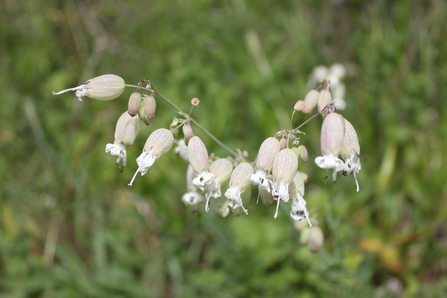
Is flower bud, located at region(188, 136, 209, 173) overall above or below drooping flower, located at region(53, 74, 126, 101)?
below

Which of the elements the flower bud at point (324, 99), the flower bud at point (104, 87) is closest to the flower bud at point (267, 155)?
the flower bud at point (324, 99)

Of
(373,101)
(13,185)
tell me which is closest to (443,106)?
(373,101)

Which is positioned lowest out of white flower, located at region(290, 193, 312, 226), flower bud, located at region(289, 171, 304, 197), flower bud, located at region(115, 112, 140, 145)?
white flower, located at region(290, 193, 312, 226)

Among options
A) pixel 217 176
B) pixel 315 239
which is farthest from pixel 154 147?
pixel 315 239

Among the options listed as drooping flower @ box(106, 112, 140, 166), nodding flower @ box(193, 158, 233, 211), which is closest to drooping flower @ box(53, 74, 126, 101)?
drooping flower @ box(106, 112, 140, 166)

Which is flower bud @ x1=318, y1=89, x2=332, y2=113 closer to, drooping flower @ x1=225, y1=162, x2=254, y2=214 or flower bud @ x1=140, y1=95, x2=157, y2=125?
drooping flower @ x1=225, y1=162, x2=254, y2=214

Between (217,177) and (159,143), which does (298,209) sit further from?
(159,143)

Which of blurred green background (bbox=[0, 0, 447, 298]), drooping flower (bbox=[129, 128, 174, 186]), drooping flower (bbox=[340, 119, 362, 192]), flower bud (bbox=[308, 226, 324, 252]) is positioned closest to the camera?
drooping flower (bbox=[340, 119, 362, 192])
